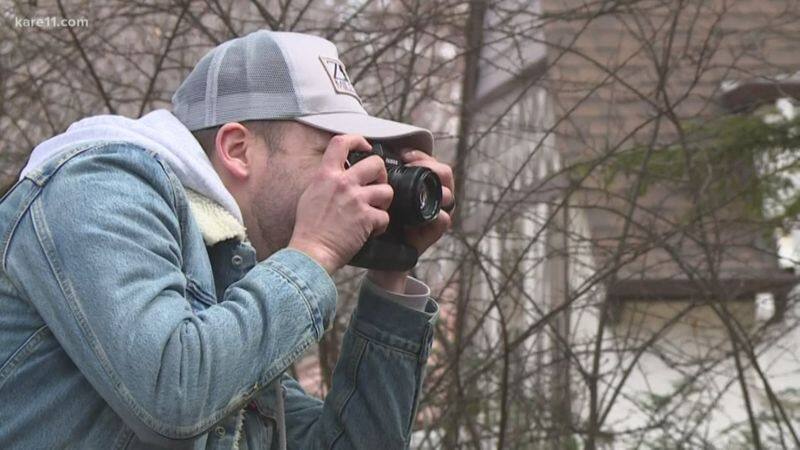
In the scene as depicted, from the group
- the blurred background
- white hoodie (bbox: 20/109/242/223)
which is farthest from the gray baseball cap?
the blurred background

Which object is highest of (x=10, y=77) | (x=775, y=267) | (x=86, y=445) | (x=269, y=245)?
(x=10, y=77)

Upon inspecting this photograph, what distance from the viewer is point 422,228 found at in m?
2.36

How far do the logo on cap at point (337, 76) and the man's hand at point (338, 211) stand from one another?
25 centimetres

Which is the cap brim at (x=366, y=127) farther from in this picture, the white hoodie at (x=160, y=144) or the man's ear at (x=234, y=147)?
the white hoodie at (x=160, y=144)

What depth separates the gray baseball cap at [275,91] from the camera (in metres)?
2.19

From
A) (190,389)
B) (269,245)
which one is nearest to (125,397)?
(190,389)

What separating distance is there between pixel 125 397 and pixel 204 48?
128 inches

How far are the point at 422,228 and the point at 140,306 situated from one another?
2.42 feet

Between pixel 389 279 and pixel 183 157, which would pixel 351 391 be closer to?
pixel 389 279

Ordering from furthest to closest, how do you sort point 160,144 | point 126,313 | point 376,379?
point 376,379
point 160,144
point 126,313

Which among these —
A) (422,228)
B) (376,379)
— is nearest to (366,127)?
(422,228)

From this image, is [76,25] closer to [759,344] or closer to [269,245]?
[269,245]

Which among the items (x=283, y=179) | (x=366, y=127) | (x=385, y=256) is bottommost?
(x=385, y=256)

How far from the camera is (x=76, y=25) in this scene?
4652 mm
